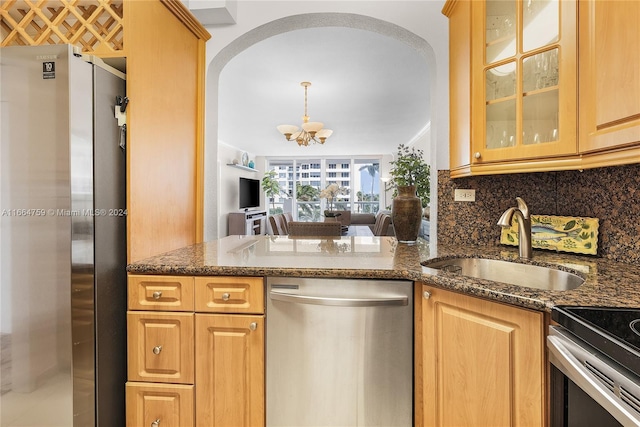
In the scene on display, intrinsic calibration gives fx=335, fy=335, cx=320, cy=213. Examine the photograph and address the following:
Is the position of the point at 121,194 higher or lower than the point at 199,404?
higher

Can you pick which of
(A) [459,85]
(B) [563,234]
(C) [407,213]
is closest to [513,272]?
(B) [563,234]

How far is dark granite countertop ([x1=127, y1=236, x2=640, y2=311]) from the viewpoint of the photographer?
37.8 inches

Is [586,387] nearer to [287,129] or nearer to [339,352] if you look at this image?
[339,352]

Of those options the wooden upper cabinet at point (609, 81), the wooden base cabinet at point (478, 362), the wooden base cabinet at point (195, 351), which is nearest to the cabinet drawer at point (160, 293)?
the wooden base cabinet at point (195, 351)

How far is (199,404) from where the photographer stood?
1361 mm

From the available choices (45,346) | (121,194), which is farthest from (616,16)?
(45,346)

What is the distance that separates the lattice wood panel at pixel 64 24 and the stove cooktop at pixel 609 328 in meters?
1.83

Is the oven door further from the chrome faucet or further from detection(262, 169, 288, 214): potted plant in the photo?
detection(262, 169, 288, 214): potted plant

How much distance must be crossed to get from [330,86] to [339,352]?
3.45 meters

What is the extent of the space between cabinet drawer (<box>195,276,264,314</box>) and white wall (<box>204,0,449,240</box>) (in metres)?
0.78

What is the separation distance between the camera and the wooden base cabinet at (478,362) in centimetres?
96

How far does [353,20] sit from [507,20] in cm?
91

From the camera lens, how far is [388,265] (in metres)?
1.38

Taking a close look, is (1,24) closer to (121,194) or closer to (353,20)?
(121,194)
